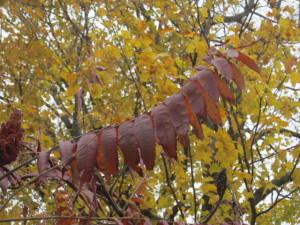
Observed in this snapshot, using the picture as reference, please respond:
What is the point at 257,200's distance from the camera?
16.6 feet

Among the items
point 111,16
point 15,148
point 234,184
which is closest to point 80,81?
point 111,16

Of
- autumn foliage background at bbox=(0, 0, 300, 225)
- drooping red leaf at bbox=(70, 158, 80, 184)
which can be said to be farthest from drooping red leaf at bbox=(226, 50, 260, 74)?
drooping red leaf at bbox=(70, 158, 80, 184)

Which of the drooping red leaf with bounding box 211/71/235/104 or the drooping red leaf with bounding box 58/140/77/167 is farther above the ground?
the drooping red leaf with bounding box 211/71/235/104

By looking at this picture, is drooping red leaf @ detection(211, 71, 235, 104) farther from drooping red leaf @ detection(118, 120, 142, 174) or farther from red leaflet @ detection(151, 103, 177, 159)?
drooping red leaf @ detection(118, 120, 142, 174)

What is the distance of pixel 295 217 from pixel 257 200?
75cm

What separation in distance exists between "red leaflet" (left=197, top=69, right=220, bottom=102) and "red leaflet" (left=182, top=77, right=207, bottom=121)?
0.11 ft

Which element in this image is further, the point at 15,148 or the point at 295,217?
the point at 295,217

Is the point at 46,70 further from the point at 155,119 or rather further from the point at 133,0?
the point at 155,119

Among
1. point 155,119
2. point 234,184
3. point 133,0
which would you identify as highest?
point 133,0

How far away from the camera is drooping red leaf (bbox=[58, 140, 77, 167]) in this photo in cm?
133

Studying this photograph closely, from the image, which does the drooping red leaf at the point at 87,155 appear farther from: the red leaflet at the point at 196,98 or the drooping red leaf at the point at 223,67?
the drooping red leaf at the point at 223,67

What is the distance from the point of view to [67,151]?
137 cm

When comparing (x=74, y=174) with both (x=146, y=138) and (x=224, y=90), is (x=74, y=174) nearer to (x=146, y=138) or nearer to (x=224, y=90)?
(x=146, y=138)

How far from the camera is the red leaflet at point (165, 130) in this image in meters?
1.18
